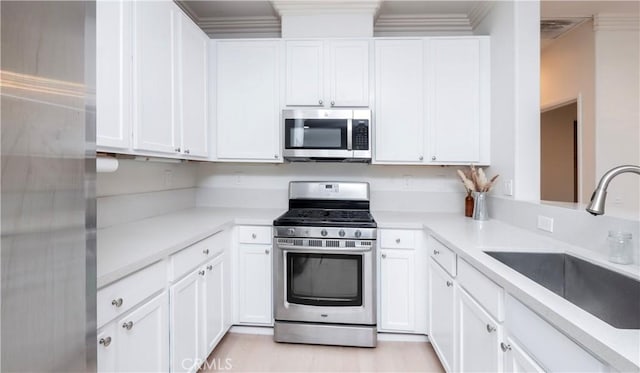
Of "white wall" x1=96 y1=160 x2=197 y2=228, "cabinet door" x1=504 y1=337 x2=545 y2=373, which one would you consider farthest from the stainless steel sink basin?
"white wall" x1=96 y1=160 x2=197 y2=228

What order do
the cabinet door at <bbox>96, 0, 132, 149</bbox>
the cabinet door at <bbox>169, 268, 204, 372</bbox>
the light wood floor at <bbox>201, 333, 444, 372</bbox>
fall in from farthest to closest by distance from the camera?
the light wood floor at <bbox>201, 333, 444, 372</bbox> → the cabinet door at <bbox>169, 268, 204, 372</bbox> → the cabinet door at <bbox>96, 0, 132, 149</bbox>

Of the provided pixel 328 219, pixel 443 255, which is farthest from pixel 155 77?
pixel 443 255

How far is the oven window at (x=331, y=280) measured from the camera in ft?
7.20

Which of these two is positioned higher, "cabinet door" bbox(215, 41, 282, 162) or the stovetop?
"cabinet door" bbox(215, 41, 282, 162)

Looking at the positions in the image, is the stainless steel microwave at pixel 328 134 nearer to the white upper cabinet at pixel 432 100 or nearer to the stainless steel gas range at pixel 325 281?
the white upper cabinet at pixel 432 100

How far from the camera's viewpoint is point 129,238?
5.32 feet

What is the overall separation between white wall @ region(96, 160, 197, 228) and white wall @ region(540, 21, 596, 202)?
13.1ft

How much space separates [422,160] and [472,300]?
1316 millimetres

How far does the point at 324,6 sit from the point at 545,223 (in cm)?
220

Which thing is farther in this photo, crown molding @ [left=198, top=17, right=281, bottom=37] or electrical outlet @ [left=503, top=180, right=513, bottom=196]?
crown molding @ [left=198, top=17, right=281, bottom=37]

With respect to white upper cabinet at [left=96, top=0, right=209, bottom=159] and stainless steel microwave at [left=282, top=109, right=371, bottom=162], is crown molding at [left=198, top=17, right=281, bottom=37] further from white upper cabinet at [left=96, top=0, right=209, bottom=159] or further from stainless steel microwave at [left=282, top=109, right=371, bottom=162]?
stainless steel microwave at [left=282, top=109, right=371, bottom=162]

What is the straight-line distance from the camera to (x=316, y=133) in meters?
2.47

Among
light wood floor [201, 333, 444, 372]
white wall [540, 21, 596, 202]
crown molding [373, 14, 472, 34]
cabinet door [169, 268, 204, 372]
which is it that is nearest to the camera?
cabinet door [169, 268, 204, 372]

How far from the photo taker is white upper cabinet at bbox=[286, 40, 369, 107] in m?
2.52
